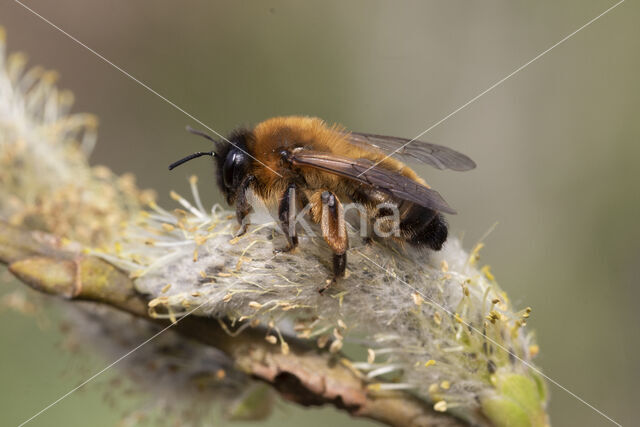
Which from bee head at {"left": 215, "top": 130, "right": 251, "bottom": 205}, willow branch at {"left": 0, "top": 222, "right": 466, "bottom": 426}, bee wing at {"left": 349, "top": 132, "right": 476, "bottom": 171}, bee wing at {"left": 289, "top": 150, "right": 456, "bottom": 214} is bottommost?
willow branch at {"left": 0, "top": 222, "right": 466, "bottom": 426}

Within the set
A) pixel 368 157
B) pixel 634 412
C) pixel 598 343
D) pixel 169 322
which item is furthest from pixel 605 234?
pixel 169 322

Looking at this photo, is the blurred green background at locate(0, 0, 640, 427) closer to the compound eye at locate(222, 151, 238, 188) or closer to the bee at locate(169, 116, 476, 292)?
the bee at locate(169, 116, 476, 292)

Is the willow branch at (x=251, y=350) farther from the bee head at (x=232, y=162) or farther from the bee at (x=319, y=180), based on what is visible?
the bee head at (x=232, y=162)

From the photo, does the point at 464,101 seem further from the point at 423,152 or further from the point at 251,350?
the point at 251,350

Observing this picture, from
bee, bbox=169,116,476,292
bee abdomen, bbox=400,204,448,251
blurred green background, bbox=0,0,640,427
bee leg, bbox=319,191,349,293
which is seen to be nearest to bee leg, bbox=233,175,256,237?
bee, bbox=169,116,476,292

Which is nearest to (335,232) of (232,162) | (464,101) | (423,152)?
(232,162)

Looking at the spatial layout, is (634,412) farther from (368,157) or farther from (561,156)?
(368,157)
